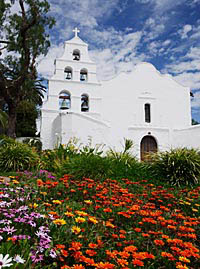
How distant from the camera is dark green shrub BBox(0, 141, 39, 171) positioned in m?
6.86

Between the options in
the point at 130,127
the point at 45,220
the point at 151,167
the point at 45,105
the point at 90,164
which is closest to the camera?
the point at 45,220

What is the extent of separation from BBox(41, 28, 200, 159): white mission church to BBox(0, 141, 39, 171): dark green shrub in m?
6.51

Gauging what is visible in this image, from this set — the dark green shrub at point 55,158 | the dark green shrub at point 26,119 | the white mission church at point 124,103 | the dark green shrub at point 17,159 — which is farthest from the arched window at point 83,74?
the dark green shrub at point 17,159

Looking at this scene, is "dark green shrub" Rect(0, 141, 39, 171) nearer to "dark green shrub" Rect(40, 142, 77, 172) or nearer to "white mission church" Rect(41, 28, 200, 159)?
"dark green shrub" Rect(40, 142, 77, 172)

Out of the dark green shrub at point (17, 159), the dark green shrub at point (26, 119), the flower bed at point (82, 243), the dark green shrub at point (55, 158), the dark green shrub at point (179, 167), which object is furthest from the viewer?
the dark green shrub at point (26, 119)

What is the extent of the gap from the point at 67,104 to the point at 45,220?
Answer: 542 inches

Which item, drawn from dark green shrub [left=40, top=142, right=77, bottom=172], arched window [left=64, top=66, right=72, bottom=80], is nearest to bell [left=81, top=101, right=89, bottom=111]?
arched window [left=64, top=66, right=72, bottom=80]

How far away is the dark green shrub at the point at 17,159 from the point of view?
6.86 meters

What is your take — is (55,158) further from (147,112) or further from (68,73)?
(147,112)

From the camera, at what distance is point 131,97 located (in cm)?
1680

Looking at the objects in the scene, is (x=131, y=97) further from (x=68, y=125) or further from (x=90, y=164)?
(x=90, y=164)

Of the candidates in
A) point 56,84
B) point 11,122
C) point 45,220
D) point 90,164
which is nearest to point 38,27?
point 56,84

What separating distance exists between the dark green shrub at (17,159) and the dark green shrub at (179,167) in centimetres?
360

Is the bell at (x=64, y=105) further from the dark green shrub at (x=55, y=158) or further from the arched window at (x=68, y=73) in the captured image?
the dark green shrub at (x=55, y=158)
